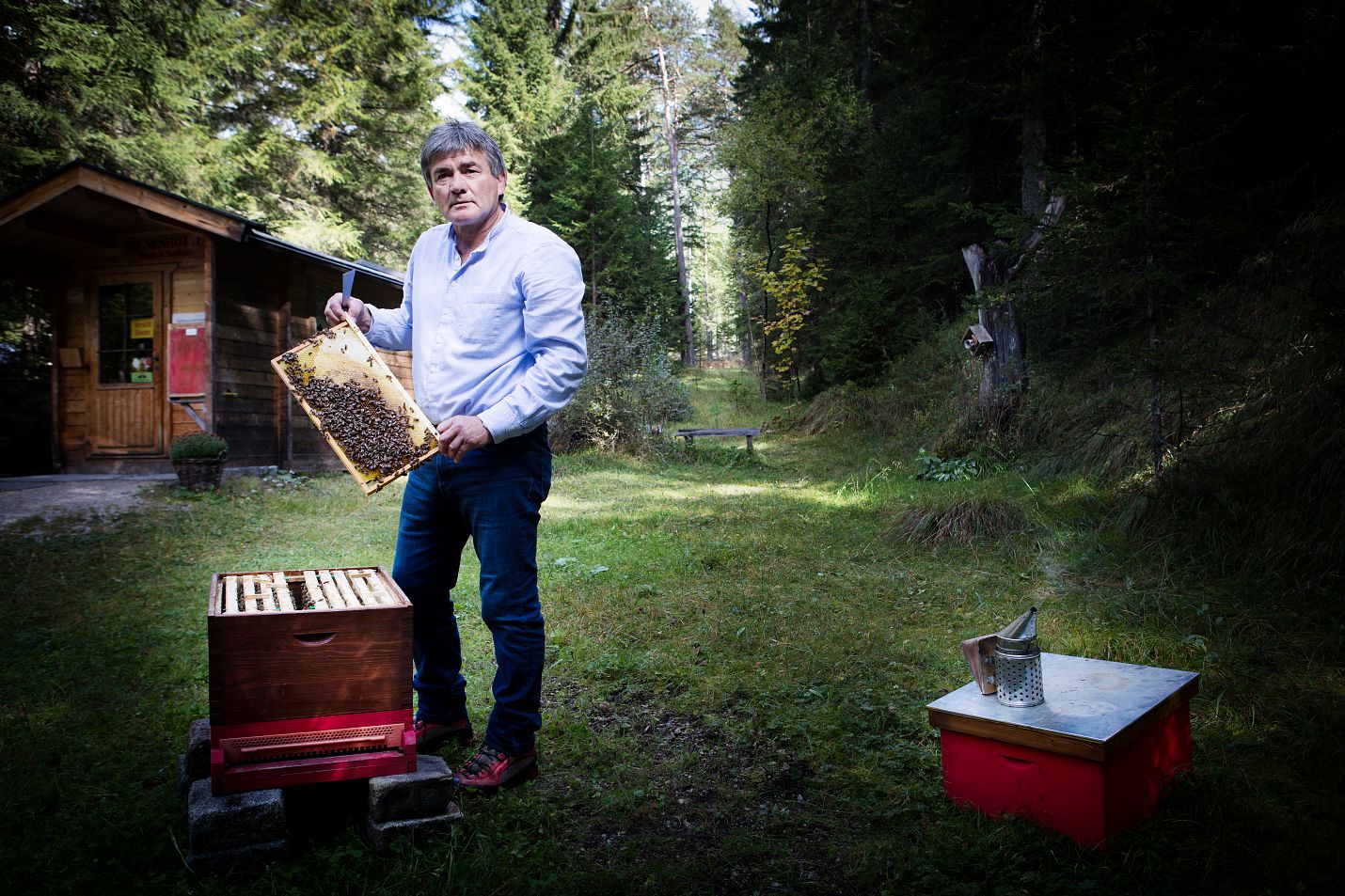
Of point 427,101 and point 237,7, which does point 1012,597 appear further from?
point 237,7

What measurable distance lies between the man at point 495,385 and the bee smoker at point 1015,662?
1.57 m

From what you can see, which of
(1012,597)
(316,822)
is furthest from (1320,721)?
(316,822)

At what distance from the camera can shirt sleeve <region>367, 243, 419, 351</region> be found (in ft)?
10.5

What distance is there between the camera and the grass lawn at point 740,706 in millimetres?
2367

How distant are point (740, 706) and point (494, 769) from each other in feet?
4.36

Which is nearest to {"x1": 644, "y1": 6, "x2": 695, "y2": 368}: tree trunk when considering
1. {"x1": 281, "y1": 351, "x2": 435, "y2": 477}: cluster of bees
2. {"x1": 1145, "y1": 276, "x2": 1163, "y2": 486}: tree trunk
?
{"x1": 1145, "y1": 276, "x2": 1163, "y2": 486}: tree trunk

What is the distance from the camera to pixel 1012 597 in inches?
200

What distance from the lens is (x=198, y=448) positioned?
31.0ft

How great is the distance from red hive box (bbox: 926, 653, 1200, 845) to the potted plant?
9.50m

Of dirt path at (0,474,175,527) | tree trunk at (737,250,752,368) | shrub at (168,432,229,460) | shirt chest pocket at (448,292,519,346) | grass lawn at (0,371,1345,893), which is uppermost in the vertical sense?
tree trunk at (737,250,752,368)

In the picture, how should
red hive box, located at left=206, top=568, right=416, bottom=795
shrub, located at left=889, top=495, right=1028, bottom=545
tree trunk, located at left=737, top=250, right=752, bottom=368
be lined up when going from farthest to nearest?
tree trunk, located at left=737, top=250, right=752, bottom=368 → shrub, located at left=889, top=495, right=1028, bottom=545 → red hive box, located at left=206, top=568, right=416, bottom=795

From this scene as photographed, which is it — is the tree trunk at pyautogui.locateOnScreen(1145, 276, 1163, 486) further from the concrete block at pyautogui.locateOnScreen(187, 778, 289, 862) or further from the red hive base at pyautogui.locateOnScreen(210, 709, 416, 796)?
the concrete block at pyautogui.locateOnScreen(187, 778, 289, 862)

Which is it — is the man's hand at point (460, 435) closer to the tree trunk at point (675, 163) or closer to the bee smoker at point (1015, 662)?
the bee smoker at point (1015, 662)

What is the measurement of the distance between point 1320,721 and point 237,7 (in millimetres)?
22193
